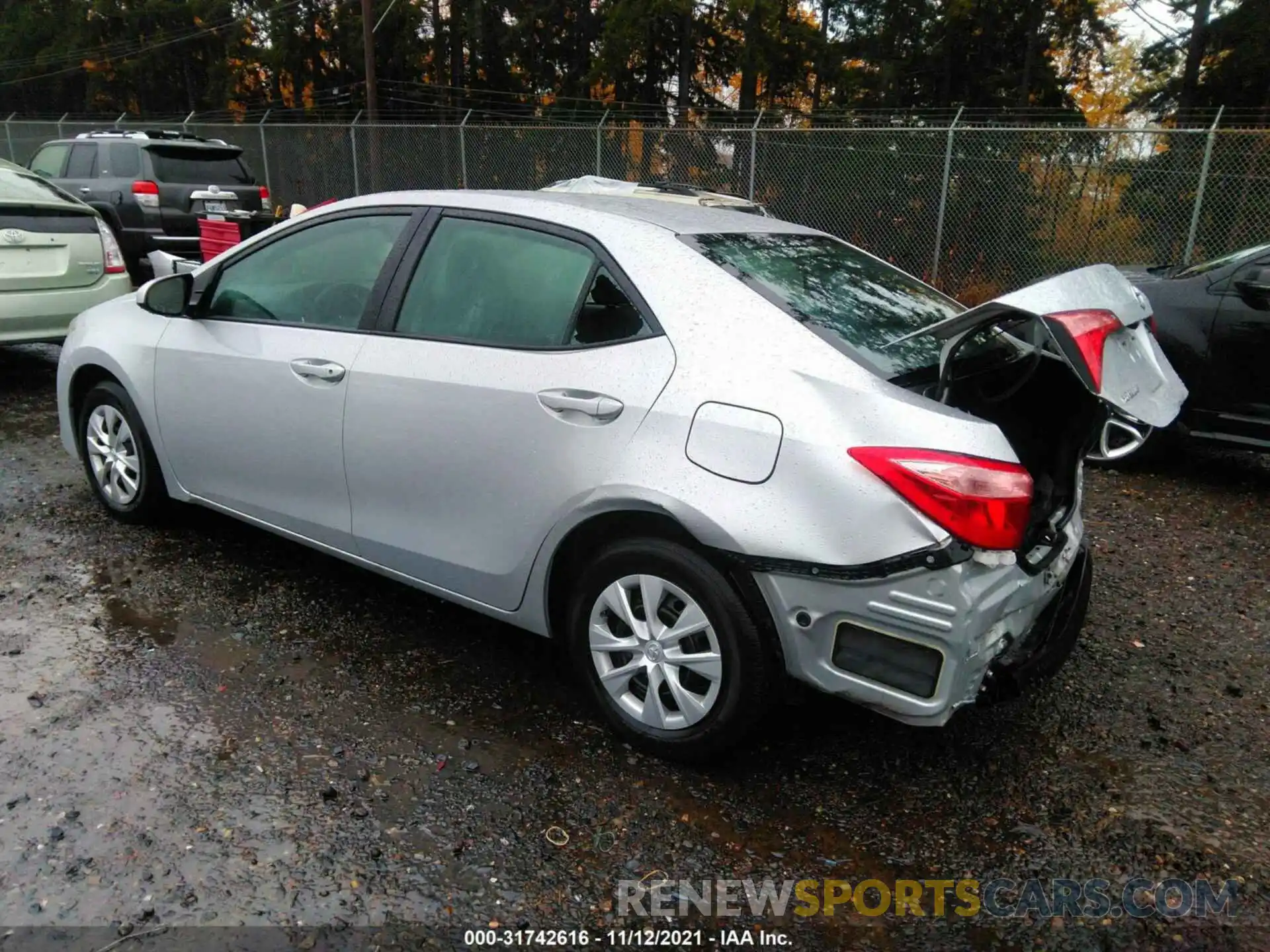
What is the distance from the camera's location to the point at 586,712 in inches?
120

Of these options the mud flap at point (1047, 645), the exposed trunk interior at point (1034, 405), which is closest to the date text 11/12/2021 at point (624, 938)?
the mud flap at point (1047, 645)

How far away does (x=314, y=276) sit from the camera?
361cm

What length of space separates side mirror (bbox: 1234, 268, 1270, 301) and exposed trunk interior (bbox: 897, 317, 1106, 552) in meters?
3.15

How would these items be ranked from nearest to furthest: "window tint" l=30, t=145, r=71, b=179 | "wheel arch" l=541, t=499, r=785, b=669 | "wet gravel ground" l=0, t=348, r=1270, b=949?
"wet gravel ground" l=0, t=348, r=1270, b=949 → "wheel arch" l=541, t=499, r=785, b=669 → "window tint" l=30, t=145, r=71, b=179

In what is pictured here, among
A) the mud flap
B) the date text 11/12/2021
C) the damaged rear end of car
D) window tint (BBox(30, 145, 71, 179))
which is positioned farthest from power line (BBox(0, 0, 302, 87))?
the date text 11/12/2021

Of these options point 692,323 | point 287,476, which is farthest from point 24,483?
point 692,323

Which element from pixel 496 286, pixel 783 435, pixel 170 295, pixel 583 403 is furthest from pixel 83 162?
pixel 783 435

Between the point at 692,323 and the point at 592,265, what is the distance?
43 centimetres

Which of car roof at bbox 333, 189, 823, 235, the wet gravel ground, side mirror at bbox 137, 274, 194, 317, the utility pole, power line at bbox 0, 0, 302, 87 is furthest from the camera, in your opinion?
power line at bbox 0, 0, 302, 87

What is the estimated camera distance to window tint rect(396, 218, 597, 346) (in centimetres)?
292

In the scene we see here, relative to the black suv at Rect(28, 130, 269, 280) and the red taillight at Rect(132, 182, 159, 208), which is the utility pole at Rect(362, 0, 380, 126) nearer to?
the black suv at Rect(28, 130, 269, 280)

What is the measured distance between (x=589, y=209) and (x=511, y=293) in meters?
0.38

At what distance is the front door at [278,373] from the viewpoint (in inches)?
132

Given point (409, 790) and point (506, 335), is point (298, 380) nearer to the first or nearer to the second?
point (506, 335)
